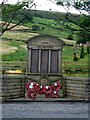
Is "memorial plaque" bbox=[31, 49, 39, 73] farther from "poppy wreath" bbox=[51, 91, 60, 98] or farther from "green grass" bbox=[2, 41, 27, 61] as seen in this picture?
"green grass" bbox=[2, 41, 27, 61]

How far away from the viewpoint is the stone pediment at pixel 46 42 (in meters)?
13.8

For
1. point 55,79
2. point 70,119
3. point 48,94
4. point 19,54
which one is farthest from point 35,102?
point 19,54

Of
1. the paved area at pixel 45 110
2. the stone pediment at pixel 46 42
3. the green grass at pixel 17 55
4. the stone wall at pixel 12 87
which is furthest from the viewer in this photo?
the green grass at pixel 17 55

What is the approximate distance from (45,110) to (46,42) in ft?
14.0

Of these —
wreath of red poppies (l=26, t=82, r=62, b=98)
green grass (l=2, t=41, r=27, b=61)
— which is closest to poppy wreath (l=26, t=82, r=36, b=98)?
wreath of red poppies (l=26, t=82, r=62, b=98)

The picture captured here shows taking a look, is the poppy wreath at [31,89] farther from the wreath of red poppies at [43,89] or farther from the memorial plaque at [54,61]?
the memorial plaque at [54,61]

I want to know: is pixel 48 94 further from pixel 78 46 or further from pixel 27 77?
pixel 78 46

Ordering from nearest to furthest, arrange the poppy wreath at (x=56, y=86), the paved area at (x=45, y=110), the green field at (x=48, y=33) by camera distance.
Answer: the paved area at (x=45, y=110)
the poppy wreath at (x=56, y=86)
the green field at (x=48, y=33)

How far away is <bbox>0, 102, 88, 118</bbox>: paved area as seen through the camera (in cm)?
930

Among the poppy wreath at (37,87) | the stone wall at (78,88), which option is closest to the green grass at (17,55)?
the poppy wreath at (37,87)

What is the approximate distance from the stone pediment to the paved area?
2932 millimetres

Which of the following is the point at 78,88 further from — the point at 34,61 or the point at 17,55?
the point at 17,55

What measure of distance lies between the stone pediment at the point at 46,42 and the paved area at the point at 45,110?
293cm

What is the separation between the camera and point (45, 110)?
10.3 m
